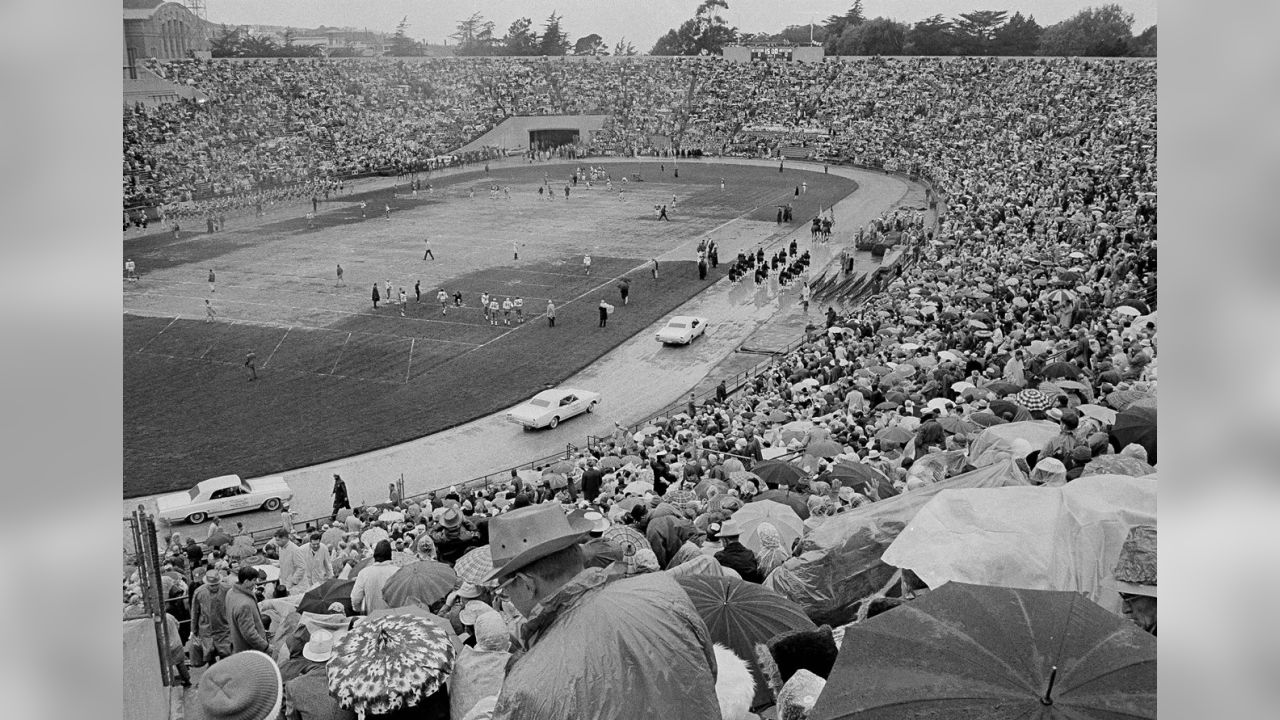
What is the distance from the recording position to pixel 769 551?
347 inches

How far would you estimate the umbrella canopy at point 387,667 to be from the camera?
4.20 meters

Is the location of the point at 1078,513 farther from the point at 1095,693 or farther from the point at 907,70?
the point at 907,70

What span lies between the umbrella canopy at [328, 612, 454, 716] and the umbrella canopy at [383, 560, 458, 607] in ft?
13.1

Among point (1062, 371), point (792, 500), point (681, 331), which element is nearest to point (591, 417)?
point (681, 331)

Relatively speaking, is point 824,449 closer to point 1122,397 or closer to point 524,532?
point 1122,397

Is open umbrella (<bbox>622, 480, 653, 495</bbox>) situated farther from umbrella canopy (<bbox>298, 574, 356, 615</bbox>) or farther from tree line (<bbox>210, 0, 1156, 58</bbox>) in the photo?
tree line (<bbox>210, 0, 1156, 58</bbox>)

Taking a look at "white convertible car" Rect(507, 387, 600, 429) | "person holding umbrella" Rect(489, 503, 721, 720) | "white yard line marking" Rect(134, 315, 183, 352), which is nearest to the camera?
"person holding umbrella" Rect(489, 503, 721, 720)

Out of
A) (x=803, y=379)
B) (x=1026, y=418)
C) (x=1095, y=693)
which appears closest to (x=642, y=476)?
(x=1026, y=418)

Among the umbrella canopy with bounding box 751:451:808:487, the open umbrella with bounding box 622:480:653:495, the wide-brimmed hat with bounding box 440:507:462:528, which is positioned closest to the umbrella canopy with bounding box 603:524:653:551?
the wide-brimmed hat with bounding box 440:507:462:528

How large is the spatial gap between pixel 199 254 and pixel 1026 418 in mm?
34697

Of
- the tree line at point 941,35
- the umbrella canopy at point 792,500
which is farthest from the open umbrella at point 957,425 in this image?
the tree line at point 941,35

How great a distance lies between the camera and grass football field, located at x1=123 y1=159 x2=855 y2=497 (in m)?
23.4

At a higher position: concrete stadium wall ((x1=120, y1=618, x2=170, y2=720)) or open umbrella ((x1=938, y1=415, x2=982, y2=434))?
concrete stadium wall ((x1=120, y1=618, x2=170, y2=720))

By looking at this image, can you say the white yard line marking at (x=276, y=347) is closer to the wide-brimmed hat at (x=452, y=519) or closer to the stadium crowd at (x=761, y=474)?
the stadium crowd at (x=761, y=474)
